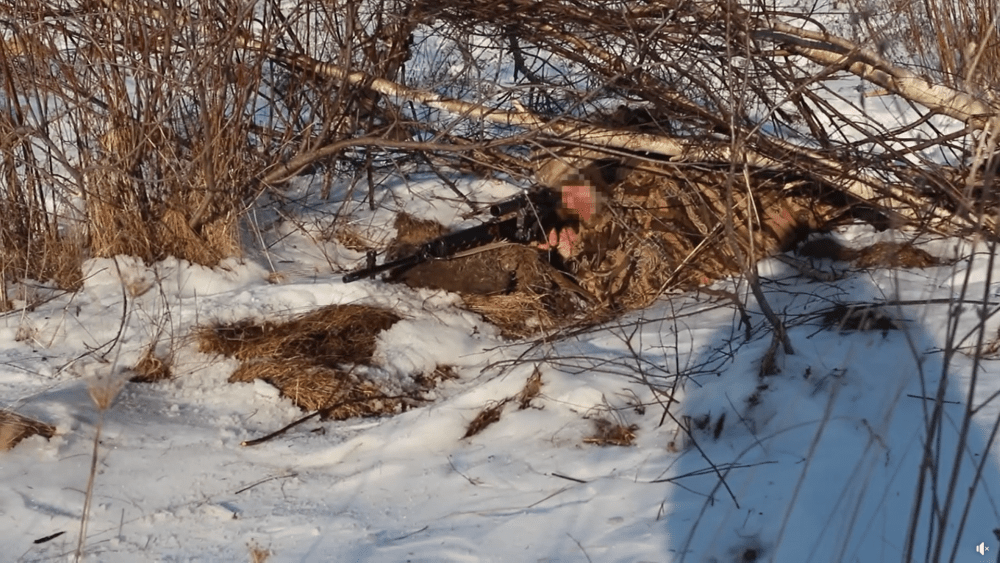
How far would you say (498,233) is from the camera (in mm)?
4465

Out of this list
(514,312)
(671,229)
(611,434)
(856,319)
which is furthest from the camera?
(671,229)

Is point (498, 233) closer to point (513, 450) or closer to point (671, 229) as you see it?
point (671, 229)

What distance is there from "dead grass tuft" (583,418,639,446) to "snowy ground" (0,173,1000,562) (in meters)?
0.03

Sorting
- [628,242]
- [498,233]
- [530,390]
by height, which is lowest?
[530,390]

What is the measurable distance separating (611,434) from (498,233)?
62.7 inches

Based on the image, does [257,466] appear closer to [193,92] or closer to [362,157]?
[193,92]

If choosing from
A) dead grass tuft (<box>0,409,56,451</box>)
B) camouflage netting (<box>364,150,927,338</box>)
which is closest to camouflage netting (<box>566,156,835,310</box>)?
camouflage netting (<box>364,150,927,338</box>)

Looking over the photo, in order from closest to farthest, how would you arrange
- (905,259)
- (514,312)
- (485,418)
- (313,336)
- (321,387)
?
1. (485,418)
2. (321,387)
3. (313,336)
4. (905,259)
5. (514,312)

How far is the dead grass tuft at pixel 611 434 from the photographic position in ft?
10.1

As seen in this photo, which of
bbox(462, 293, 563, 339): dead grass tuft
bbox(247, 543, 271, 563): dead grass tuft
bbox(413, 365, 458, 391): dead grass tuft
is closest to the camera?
bbox(247, 543, 271, 563): dead grass tuft

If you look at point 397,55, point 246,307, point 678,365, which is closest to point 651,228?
point 678,365

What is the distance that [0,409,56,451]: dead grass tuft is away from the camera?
10.2ft

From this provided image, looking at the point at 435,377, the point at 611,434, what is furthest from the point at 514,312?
the point at 611,434

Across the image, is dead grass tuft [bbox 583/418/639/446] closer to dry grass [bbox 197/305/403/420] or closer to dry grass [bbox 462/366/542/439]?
dry grass [bbox 462/366/542/439]
